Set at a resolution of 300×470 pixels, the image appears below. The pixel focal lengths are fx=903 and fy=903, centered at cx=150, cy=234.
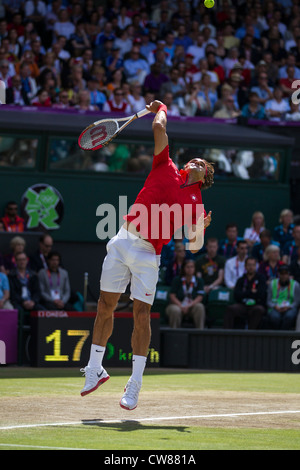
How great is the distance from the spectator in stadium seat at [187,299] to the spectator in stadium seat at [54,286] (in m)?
1.77

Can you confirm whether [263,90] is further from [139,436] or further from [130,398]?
[139,436]

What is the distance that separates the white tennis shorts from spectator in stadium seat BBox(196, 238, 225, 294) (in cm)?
852

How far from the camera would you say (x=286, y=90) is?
21.1m

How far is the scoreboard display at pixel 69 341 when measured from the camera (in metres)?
13.9

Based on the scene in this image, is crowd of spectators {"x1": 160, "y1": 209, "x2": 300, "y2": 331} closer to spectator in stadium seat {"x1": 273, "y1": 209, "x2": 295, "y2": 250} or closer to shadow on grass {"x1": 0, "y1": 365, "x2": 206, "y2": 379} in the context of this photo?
spectator in stadium seat {"x1": 273, "y1": 209, "x2": 295, "y2": 250}

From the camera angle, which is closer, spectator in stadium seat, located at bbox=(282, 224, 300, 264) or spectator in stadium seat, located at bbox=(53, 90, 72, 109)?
spectator in stadium seat, located at bbox=(282, 224, 300, 264)

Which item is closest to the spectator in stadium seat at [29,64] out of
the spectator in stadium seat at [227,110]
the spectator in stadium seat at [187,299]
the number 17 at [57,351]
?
the spectator in stadium seat at [227,110]

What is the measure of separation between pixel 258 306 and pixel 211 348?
132 cm

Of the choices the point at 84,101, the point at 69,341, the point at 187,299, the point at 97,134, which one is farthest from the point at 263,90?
the point at 97,134

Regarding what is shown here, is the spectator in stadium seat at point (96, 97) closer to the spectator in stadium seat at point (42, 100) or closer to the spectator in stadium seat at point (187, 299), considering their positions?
the spectator in stadium seat at point (42, 100)

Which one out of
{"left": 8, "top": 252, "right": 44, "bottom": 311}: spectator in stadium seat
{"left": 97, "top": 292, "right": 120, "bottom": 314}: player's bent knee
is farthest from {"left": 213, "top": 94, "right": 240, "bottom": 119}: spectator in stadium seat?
{"left": 97, "top": 292, "right": 120, "bottom": 314}: player's bent knee

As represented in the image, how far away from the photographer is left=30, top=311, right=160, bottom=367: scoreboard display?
13891 millimetres
